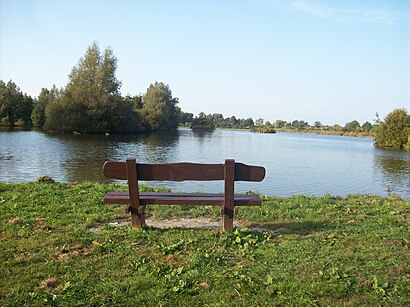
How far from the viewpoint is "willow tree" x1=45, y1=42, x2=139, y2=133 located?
6072 centimetres

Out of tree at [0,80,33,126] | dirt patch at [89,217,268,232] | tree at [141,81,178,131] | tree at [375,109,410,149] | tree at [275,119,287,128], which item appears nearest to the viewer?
dirt patch at [89,217,268,232]

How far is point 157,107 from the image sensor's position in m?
81.1

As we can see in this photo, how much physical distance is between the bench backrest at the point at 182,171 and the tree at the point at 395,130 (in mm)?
56702

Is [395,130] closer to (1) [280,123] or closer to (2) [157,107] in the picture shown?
(2) [157,107]

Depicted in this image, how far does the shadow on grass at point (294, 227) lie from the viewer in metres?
6.27

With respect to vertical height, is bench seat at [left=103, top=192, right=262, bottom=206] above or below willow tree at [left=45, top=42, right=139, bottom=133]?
below

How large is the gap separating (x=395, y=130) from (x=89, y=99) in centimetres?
5214

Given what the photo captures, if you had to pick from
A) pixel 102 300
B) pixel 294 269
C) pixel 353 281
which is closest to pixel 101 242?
pixel 102 300

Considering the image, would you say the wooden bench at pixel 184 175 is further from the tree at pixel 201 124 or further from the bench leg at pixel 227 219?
the tree at pixel 201 124

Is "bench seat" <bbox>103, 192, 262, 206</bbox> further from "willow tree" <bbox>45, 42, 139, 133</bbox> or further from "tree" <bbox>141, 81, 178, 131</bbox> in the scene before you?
"tree" <bbox>141, 81, 178, 131</bbox>

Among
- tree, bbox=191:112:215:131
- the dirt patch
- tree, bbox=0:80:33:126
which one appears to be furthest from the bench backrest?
tree, bbox=191:112:215:131

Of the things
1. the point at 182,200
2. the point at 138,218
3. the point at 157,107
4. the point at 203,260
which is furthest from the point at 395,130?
the point at 203,260

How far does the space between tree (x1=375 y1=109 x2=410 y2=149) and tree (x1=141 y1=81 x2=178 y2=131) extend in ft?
154

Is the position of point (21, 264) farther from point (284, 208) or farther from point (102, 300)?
point (284, 208)
